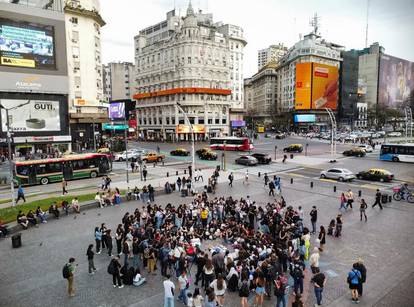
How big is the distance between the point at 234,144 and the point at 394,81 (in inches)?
5579

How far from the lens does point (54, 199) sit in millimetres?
26312

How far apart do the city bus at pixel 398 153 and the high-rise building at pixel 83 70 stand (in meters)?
52.7

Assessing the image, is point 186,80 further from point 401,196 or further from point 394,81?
point 394,81

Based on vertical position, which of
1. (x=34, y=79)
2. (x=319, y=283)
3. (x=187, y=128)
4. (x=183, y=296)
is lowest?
(x=183, y=296)

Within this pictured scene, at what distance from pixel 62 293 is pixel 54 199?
1555 centimetres

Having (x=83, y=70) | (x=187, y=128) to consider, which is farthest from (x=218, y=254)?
(x=187, y=128)

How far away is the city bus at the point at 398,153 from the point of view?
46344 mm

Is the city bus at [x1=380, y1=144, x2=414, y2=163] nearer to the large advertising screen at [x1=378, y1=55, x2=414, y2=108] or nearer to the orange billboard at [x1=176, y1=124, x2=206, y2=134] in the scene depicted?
the orange billboard at [x1=176, y1=124, x2=206, y2=134]

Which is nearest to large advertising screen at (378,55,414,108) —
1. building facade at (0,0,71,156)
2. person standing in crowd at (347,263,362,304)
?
building facade at (0,0,71,156)

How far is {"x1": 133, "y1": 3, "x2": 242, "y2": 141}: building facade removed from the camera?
3568 inches

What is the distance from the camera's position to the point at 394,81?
166 m

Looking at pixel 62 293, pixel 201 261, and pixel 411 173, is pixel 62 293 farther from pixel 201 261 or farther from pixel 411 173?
pixel 411 173

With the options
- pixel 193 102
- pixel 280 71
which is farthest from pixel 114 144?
pixel 280 71

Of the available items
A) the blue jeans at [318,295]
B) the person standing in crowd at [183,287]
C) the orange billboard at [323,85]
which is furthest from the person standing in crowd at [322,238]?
the orange billboard at [323,85]
